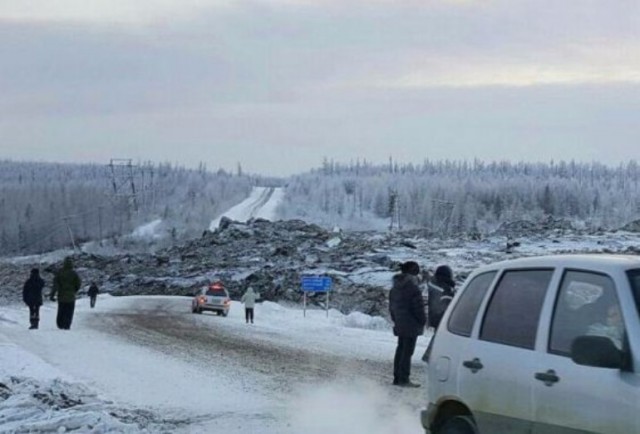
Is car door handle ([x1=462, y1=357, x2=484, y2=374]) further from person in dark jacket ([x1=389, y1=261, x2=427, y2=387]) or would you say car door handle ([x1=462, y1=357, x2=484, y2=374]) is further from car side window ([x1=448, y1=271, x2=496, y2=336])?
person in dark jacket ([x1=389, y1=261, x2=427, y2=387])

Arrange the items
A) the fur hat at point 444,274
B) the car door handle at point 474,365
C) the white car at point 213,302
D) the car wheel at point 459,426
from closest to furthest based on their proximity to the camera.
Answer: the car door handle at point 474,365
the car wheel at point 459,426
the fur hat at point 444,274
the white car at point 213,302

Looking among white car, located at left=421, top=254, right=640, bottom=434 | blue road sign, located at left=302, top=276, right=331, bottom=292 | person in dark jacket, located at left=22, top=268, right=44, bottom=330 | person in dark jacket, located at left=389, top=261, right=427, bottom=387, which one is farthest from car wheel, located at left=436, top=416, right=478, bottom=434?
blue road sign, located at left=302, top=276, right=331, bottom=292

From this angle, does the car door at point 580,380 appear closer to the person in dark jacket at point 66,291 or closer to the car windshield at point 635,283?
the car windshield at point 635,283

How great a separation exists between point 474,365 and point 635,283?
5.23 feet

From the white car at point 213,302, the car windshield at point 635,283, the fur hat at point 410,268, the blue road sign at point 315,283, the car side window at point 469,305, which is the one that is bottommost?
the white car at point 213,302

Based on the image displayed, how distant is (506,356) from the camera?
22.8 ft

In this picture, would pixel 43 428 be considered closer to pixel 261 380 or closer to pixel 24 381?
pixel 24 381

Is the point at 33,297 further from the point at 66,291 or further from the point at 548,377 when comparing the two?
the point at 548,377

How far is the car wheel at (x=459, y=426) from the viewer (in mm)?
7395

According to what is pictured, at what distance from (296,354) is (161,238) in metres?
154

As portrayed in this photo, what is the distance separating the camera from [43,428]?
1089 cm

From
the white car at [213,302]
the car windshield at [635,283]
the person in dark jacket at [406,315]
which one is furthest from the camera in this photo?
the white car at [213,302]

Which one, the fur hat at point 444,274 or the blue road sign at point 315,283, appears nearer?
the fur hat at point 444,274

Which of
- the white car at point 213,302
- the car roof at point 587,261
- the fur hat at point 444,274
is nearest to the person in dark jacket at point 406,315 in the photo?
the fur hat at point 444,274
